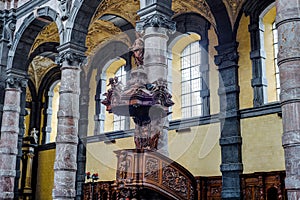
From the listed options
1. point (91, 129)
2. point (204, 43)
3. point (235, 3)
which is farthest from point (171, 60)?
point (91, 129)

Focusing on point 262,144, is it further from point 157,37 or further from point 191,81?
point 157,37

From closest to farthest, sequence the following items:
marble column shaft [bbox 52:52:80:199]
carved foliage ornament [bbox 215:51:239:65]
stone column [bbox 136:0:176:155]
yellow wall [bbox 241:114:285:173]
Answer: stone column [bbox 136:0:176:155] < marble column shaft [bbox 52:52:80:199] < yellow wall [bbox 241:114:285:173] < carved foliage ornament [bbox 215:51:239:65]

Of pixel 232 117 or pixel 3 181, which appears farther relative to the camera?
pixel 3 181

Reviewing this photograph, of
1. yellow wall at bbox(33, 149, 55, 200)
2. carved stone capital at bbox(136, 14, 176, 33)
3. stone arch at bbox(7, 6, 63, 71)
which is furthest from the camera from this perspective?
yellow wall at bbox(33, 149, 55, 200)

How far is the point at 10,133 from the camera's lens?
13117 mm

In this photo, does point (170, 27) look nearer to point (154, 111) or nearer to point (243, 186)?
point (154, 111)

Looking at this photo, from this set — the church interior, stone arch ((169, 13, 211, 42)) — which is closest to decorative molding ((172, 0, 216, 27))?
the church interior

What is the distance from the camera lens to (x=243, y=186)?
1128 centimetres

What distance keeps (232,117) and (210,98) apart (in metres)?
1.18

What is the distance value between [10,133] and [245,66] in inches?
281

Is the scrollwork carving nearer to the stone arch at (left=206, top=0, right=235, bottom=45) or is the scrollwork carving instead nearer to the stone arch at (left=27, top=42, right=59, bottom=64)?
the stone arch at (left=206, top=0, right=235, bottom=45)

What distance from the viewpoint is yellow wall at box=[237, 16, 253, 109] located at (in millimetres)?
11844

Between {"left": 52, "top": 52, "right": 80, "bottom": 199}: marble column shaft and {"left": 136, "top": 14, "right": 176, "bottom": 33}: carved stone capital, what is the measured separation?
3139mm

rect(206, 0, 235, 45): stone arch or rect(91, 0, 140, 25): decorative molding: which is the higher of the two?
rect(91, 0, 140, 25): decorative molding
